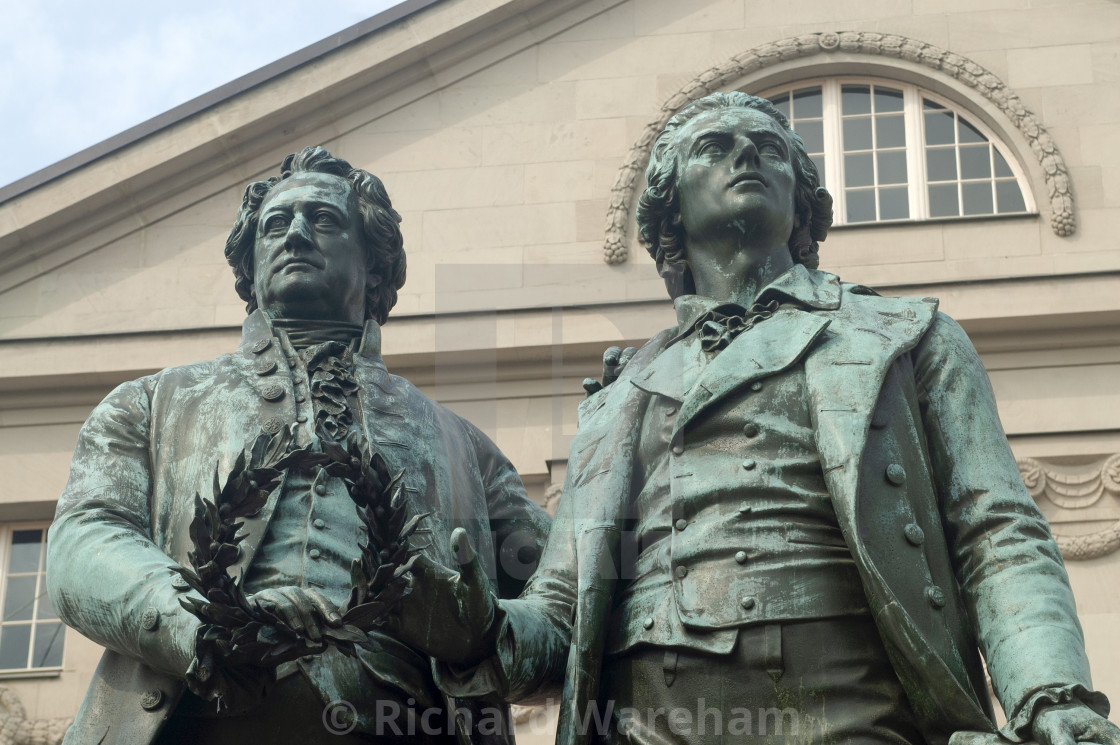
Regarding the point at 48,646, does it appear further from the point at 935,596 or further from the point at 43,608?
the point at 935,596

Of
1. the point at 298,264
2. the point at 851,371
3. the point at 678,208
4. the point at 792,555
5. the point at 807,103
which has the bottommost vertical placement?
the point at 792,555

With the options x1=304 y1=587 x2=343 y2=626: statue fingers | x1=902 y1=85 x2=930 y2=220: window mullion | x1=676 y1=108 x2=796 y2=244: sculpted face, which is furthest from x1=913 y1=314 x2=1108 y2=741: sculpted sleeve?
x1=902 y1=85 x2=930 y2=220: window mullion

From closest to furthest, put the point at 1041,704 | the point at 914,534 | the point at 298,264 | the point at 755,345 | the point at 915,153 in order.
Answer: the point at 1041,704 < the point at 914,534 < the point at 755,345 < the point at 298,264 < the point at 915,153

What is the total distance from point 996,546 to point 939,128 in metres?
15.3

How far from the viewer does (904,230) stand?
20734 mm

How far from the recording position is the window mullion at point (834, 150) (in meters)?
21.3

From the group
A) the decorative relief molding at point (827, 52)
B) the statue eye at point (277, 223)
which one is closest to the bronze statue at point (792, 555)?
the statue eye at point (277, 223)

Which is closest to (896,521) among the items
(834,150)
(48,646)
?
(48,646)

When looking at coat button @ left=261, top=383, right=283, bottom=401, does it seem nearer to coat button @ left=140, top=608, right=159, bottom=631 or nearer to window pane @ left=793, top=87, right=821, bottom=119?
coat button @ left=140, top=608, right=159, bottom=631

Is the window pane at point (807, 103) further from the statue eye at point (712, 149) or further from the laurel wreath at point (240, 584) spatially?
the laurel wreath at point (240, 584)

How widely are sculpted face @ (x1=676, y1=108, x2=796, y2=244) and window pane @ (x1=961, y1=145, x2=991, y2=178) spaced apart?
1394cm

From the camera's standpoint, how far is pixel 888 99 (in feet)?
71.1

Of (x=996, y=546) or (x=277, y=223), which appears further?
(x=277, y=223)

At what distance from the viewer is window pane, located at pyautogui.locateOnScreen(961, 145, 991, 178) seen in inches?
836
